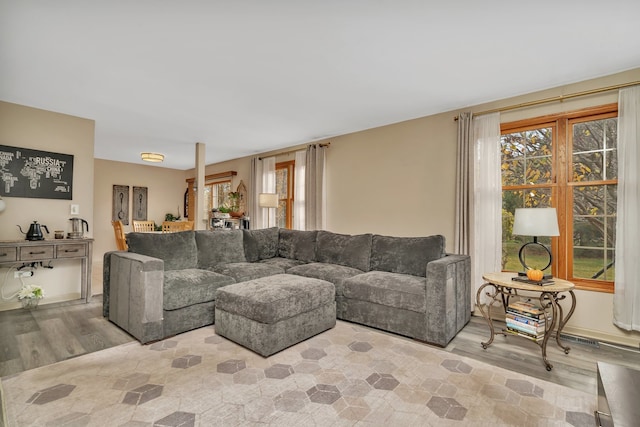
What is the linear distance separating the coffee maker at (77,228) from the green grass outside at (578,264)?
17.8 feet

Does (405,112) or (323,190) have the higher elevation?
(405,112)

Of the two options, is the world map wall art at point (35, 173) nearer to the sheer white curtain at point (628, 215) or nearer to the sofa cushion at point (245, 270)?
the sofa cushion at point (245, 270)

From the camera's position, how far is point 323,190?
529 centimetres

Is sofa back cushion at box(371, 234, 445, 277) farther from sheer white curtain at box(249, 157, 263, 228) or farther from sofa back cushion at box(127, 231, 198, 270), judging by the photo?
sheer white curtain at box(249, 157, 263, 228)

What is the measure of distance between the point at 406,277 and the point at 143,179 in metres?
7.79

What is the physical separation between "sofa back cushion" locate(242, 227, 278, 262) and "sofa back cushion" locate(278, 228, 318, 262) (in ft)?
0.35

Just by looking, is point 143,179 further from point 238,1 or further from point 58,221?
point 238,1

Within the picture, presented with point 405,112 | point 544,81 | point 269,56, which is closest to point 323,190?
point 405,112

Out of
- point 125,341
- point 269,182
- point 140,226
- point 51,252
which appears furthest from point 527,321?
point 140,226

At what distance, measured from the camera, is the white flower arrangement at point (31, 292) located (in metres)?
3.58

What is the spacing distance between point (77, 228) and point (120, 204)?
426 cm

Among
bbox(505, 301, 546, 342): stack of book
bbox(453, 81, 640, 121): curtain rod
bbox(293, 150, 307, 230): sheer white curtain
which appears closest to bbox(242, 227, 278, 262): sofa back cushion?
bbox(293, 150, 307, 230): sheer white curtain

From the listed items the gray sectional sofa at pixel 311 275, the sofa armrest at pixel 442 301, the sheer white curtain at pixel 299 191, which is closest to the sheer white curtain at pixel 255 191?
the sheer white curtain at pixel 299 191

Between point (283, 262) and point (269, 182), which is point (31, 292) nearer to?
point (283, 262)
